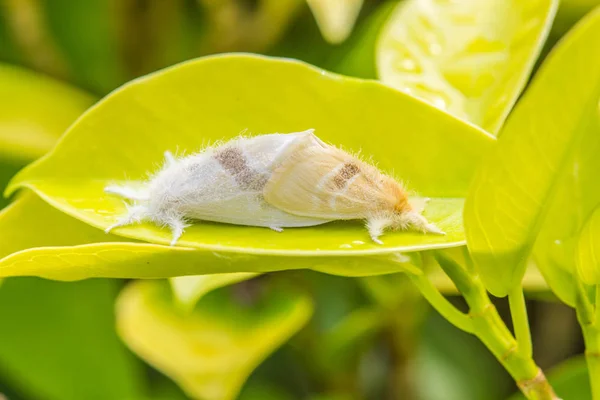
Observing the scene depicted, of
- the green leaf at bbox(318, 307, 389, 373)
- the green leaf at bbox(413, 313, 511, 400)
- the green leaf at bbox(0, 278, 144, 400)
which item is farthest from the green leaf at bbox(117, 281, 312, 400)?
the green leaf at bbox(413, 313, 511, 400)

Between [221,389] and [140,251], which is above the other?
[140,251]

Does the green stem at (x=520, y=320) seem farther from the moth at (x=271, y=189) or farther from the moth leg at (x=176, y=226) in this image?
the moth leg at (x=176, y=226)

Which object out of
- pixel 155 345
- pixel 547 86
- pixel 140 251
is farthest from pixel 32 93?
pixel 547 86

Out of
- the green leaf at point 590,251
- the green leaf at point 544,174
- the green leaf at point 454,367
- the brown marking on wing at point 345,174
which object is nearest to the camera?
the green leaf at point 544,174

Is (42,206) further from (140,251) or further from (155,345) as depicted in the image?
(155,345)

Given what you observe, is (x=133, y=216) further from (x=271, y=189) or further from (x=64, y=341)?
(x=64, y=341)

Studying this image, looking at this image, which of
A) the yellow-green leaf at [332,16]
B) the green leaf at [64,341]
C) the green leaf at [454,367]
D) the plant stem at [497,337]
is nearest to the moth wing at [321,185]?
the plant stem at [497,337]
